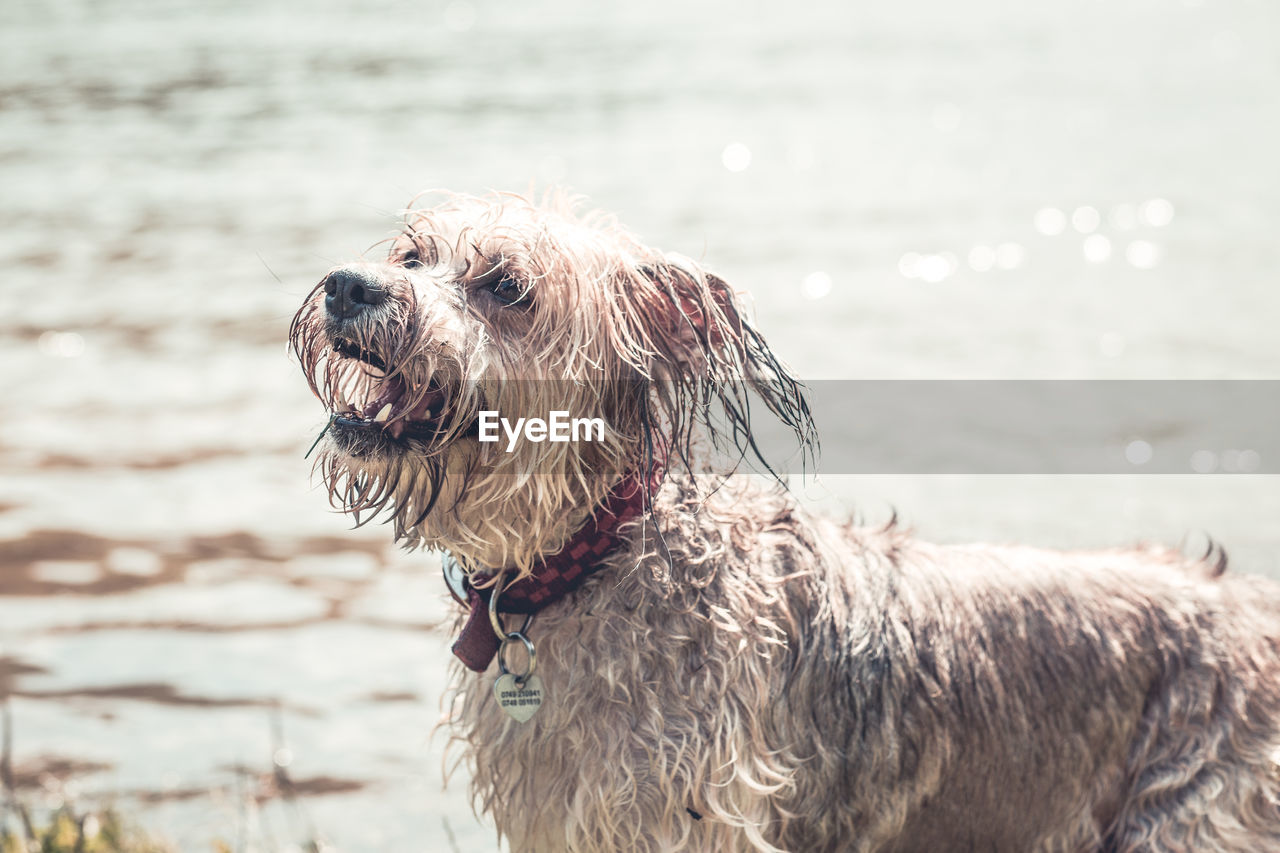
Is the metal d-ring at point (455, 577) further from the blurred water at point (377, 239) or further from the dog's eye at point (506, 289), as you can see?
the blurred water at point (377, 239)

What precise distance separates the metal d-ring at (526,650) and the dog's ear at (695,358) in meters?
0.59

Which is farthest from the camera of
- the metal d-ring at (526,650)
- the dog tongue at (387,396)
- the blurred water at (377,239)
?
the blurred water at (377,239)

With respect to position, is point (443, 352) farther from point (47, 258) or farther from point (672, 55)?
point (672, 55)

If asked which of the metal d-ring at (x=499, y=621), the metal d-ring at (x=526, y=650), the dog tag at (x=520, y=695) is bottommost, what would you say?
the dog tag at (x=520, y=695)

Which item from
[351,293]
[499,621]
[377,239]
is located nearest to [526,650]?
[499,621]

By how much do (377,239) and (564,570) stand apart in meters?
9.94

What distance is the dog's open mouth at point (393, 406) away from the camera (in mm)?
2959

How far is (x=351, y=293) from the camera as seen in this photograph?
2891 mm

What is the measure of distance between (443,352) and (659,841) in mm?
1359

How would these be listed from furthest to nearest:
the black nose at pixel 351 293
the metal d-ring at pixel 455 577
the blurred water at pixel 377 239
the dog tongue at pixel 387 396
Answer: the blurred water at pixel 377 239 → the metal d-ring at pixel 455 577 → the dog tongue at pixel 387 396 → the black nose at pixel 351 293

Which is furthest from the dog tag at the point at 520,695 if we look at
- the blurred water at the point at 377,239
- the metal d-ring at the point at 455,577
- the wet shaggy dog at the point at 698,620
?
the blurred water at the point at 377,239

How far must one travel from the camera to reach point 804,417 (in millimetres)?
3270

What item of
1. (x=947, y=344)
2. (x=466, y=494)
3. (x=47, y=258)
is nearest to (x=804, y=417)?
(x=466, y=494)

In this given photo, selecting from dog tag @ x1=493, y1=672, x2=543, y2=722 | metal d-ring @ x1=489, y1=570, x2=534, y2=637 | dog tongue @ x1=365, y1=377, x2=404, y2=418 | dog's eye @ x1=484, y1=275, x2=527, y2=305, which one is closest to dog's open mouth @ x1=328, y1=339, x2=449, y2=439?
dog tongue @ x1=365, y1=377, x2=404, y2=418
